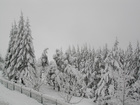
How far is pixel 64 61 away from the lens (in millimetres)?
30859

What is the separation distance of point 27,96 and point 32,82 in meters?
5.86

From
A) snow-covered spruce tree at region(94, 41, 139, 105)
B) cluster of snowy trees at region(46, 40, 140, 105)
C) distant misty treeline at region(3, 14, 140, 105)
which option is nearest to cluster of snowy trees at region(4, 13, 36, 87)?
distant misty treeline at region(3, 14, 140, 105)

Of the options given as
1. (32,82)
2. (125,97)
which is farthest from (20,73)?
(125,97)

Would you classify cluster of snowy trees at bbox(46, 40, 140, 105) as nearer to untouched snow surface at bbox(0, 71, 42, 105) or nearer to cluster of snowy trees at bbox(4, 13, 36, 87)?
untouched snow surface at bbox(0, 71, 42, 105)

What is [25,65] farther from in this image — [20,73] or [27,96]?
[27,96]

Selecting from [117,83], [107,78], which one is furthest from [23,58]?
[117,83]

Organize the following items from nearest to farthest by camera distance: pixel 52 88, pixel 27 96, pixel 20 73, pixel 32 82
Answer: pixel 27 96, pixel 32 82, pixel 20 73, pixel 52 88

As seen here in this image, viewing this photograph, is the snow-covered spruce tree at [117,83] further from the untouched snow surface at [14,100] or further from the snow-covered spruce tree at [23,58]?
the snow-covered spruce tree at [23,58]

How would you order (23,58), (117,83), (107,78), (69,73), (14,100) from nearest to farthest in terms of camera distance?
(14,100), (117,83), (107,78), (69,73), (23,58)

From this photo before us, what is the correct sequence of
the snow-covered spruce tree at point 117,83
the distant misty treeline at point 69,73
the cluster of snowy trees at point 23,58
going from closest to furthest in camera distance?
the snow-covered spruce tree at point 117,83 → the distant misty treeline at point 69,73 → the cluster of snowy trees at point 23,58

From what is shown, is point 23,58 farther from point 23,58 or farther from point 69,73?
point 69,73

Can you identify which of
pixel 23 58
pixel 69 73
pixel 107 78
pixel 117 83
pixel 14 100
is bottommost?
pixel 14 100

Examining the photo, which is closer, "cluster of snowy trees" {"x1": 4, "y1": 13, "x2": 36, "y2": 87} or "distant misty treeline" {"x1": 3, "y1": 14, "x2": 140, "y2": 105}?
"distant misty treeline" {"x1": 3, "y1": 14, "x2": 140, "y2": 105}

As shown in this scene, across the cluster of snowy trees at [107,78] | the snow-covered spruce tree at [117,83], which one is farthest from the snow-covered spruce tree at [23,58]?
the snow-covered spruce tree at [117,83]
